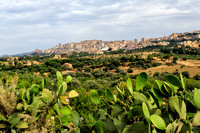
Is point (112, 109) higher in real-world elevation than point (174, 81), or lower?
lower

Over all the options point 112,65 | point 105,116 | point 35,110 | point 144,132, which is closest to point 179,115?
point 144,132

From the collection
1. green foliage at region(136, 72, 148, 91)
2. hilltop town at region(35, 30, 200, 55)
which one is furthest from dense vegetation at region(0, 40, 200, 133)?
hilltop town at region(35, 30, 200, 55)

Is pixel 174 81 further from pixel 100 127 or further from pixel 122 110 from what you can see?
pixel 100 127

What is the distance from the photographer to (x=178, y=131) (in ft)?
2.12

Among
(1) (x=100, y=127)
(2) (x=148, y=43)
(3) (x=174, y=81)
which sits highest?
(2) (x=148, y=43)

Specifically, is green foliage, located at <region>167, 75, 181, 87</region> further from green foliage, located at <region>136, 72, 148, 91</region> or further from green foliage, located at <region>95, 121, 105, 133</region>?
green foliage, located at <region>95, 121, 105, 133</region>

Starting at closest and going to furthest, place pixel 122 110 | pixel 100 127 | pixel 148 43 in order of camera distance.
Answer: pixel 100 127
pixel 122 110
pixel 148 43

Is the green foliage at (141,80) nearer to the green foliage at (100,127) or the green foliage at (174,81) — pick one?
the green foliage at (174,81)

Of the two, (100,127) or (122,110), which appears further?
(122,110)

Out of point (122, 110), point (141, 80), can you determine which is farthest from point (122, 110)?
point (141, 80)

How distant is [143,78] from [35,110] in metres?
1.12

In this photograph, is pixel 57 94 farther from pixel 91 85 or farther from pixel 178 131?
pixel 91 85

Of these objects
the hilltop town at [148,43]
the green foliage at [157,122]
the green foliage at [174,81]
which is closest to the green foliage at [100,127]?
the green foliage at [157,122]

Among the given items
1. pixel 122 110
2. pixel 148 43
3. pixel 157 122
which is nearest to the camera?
pixel 157 122
